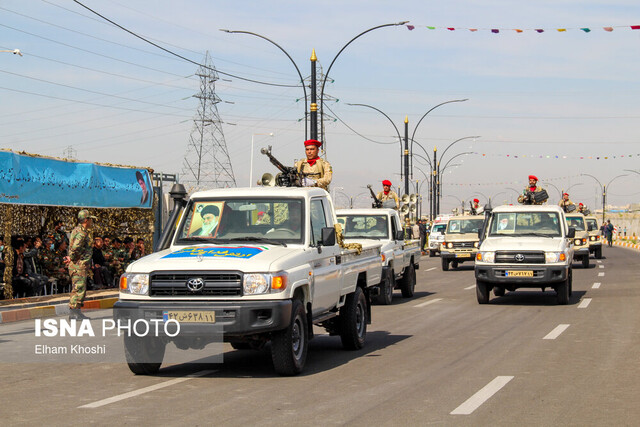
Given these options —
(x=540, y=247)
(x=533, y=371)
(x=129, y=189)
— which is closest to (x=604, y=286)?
(x=540, y=247)

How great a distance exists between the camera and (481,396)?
27.3 ft

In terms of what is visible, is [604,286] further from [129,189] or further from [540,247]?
[129,189]

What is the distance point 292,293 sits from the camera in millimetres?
9234

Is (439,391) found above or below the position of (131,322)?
below

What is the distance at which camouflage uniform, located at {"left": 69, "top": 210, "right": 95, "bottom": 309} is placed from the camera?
15578 mm

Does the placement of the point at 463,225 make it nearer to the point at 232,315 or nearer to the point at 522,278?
the point at 522,278

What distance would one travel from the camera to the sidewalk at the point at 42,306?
1648cm

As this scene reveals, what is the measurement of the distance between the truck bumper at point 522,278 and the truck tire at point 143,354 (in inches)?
397

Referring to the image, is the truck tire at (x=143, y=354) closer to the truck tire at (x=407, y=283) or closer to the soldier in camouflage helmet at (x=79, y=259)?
the soldier in camouflage helmet at (x=79, y=259)

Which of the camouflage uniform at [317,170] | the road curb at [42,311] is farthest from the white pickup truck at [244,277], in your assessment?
the road curb at [42,311]

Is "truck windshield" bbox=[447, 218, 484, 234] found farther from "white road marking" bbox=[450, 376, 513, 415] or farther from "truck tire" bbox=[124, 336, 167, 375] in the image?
"truck tire" bbox=[124, 336, 167, 375]

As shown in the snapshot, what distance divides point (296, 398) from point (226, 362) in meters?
2.70

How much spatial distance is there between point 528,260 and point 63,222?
34.8 ft

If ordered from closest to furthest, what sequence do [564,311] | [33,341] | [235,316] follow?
[235,316] → [33,341] → [564,311]
